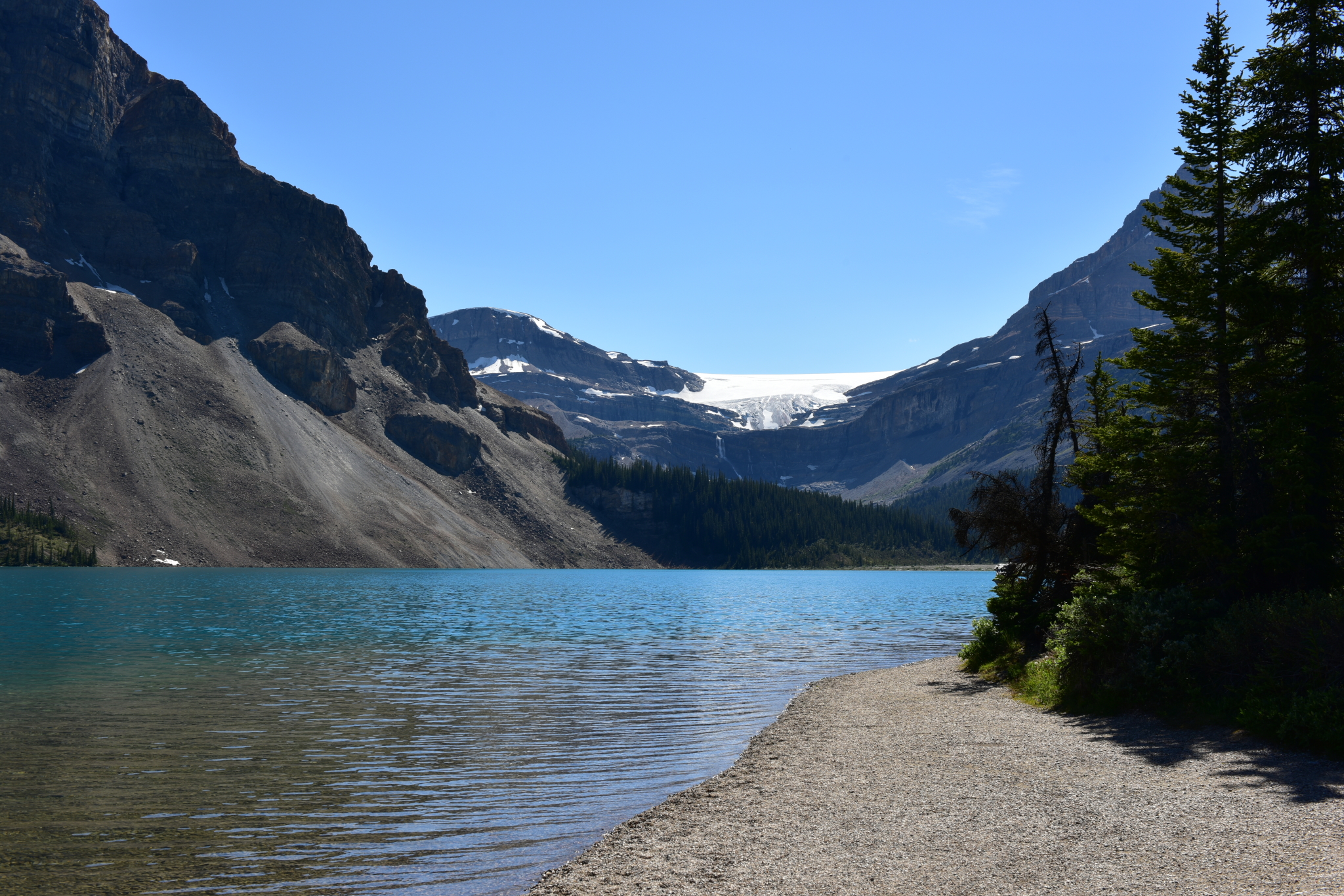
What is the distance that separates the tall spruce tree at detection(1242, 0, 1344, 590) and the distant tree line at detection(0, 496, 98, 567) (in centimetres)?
13927

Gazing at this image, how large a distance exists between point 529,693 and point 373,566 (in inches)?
5063

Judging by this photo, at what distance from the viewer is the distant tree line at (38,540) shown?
116m

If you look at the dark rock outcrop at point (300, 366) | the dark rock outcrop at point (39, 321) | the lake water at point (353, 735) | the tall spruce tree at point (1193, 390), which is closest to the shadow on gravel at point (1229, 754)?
the tall spruce tree at point (1193, 390)

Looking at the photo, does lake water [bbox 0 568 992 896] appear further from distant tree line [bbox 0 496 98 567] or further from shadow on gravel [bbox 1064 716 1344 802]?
distant tree line [bbox 0 496 98 567]

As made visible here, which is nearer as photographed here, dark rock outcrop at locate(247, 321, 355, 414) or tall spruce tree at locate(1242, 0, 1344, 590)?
tall spruce tree at locate(1242, 0, 1344, 590)

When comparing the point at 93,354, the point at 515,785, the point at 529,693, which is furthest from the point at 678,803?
the point at 93,354

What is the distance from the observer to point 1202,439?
25.5 meters

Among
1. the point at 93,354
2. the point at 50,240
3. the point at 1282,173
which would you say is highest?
the point at 50,240

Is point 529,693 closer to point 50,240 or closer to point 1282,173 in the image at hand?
point 1282,173

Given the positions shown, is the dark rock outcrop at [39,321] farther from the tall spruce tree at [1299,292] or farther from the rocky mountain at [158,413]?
the tall spruce tree at [1299,292]

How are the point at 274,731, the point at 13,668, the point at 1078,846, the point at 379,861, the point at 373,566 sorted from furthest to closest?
1. the point at 373,566
2. the point at 13,668
3. the point at 274,731
4. the point at 379,861
5. the point at 1078,846

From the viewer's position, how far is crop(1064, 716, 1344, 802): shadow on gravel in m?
14.0

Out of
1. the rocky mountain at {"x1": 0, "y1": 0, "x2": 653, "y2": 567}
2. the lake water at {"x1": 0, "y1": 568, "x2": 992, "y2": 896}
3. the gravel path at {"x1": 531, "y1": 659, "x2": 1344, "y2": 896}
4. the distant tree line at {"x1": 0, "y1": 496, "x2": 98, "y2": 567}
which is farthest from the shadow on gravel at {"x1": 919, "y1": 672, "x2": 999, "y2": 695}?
the rocky mountain at {"x1": 0, "y1": 0, "x2": 653, "y2": 567}

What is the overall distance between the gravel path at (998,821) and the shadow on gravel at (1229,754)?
0.06m
